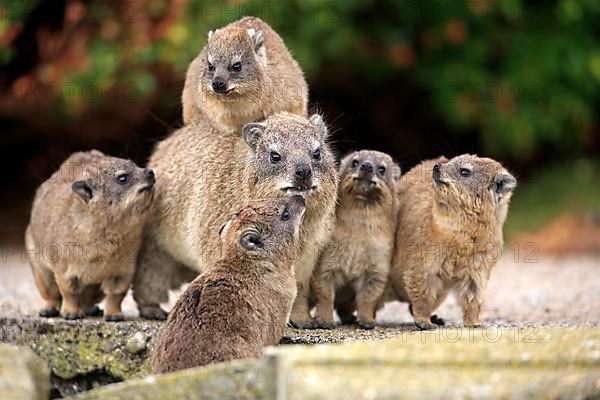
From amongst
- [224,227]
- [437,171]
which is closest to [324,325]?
[224,227]

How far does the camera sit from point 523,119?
18938 mm

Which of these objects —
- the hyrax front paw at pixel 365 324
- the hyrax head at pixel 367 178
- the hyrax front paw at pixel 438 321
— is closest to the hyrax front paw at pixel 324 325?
the hyrax front paw at pixel 365 324

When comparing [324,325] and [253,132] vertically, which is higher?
[253,132]

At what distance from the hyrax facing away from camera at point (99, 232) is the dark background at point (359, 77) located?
5955 mm

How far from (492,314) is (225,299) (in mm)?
4383

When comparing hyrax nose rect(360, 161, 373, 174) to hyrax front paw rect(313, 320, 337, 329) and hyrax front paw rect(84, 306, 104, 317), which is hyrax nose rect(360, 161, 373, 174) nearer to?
hyrax front paw rect(313, 320, 337, 329)

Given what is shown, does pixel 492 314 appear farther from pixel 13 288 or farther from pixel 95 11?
pixel 95 11

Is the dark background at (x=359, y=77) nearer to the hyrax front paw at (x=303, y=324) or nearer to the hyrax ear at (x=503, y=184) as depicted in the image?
the hyrax front paw at (x=303, y=324)

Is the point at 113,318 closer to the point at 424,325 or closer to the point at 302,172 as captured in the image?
the point at 302,172

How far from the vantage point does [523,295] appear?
13.4m

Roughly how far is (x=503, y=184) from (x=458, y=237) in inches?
25.2

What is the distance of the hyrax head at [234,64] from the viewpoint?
9.88 meters

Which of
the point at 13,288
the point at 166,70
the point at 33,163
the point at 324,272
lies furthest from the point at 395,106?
the point at 324,272

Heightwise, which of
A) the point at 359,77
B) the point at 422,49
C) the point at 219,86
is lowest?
the point at 219,86
